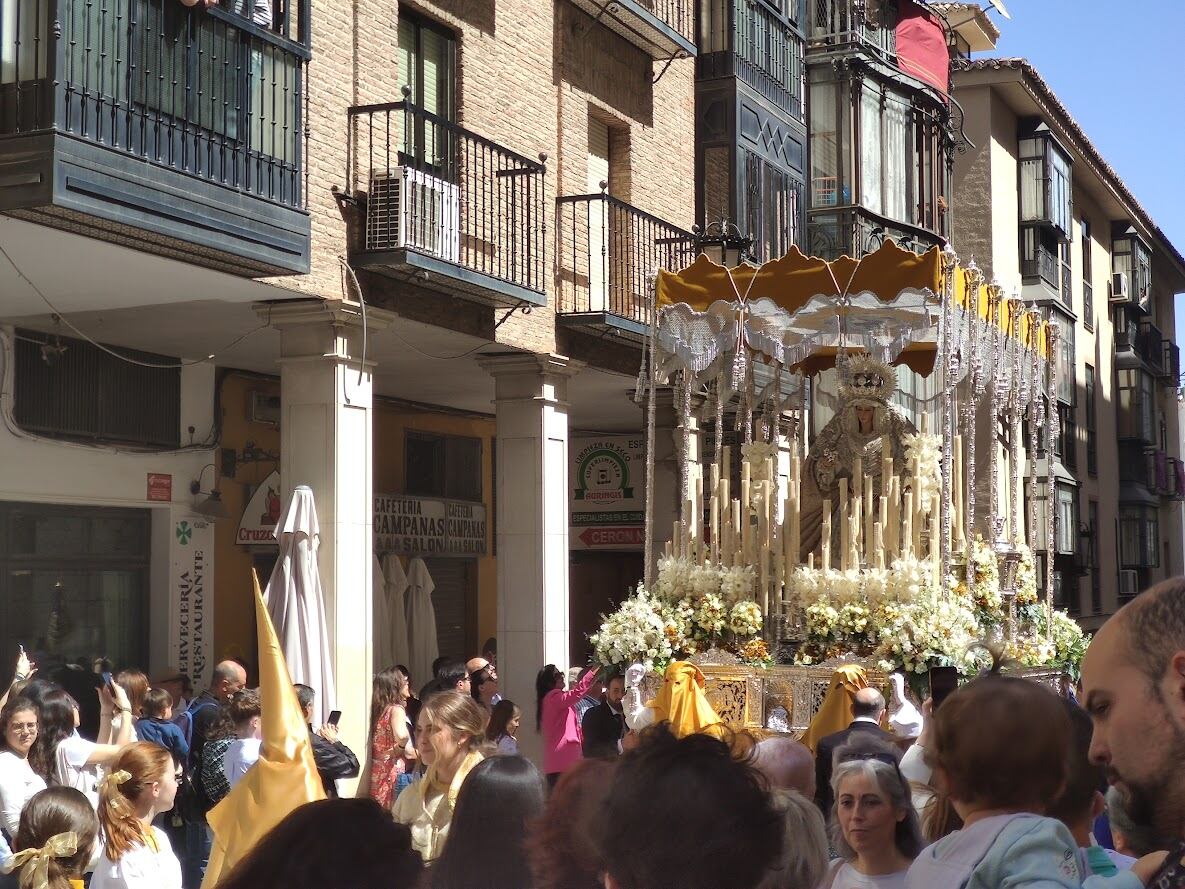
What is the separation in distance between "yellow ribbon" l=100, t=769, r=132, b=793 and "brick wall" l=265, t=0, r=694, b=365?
7.13m

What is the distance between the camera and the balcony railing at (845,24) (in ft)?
78.7

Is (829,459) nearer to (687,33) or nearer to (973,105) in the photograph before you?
(687,33)

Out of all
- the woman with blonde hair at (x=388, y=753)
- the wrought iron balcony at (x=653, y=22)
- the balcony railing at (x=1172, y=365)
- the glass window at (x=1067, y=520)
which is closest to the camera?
the woman with blonde hair at (x=388, y=753)

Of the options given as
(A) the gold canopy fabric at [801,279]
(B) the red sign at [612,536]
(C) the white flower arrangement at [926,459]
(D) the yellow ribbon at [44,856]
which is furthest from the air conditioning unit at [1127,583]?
(D) the yellow ribbon at [44,856]

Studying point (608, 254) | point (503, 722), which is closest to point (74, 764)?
point (503, 722)

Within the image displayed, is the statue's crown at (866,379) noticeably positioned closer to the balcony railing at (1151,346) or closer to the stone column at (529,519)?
the stone column at (529,519)

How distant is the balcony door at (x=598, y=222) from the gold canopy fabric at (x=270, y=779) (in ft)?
35.5

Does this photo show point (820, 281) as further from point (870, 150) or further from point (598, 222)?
point (870, 150)

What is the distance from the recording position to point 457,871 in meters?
4.06

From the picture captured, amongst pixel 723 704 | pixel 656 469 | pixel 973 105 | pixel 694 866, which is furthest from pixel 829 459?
pixel 973 105

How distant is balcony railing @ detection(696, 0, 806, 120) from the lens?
20.2 metres

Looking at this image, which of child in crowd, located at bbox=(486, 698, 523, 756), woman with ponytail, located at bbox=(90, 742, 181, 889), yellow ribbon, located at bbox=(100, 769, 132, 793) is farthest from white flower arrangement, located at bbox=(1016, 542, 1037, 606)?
yellow ribbon, located at bbox=(100, 769, 132, 793)

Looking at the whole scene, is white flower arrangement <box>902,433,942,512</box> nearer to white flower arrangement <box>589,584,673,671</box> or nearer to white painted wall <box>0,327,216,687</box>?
white flower arrangement <box>589,584,673,671</box>

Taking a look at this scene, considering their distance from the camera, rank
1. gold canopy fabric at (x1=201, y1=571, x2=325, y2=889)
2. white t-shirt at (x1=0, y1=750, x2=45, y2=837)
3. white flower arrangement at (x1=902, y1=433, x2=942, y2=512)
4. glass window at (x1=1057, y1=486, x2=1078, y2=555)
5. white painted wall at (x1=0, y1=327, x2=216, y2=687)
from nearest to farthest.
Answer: gold canopy fabric at (x1=201, y1=571, x2=325, y2=889) < white t-shirt at (x1=0, y1=750, x2=45, y2=837) < white flower arrangement at (x1=902, y1=433, x2=942, y2=512) < white painted wall at (x1=0, y1=327, x2=216, y2=687) < glass window at (x1=1057, y1=486, x2=1078, y2=555)
